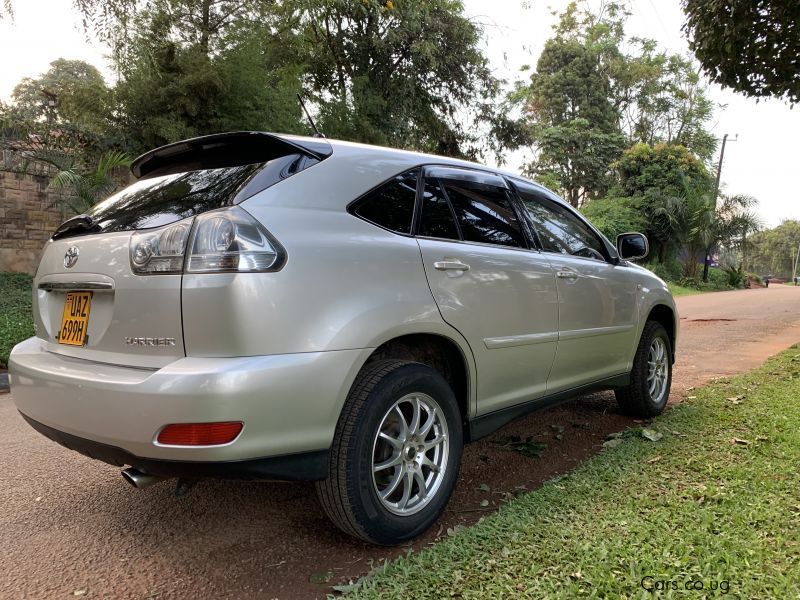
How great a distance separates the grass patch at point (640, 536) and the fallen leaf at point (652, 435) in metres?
0.15

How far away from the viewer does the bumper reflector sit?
1908 millimetres

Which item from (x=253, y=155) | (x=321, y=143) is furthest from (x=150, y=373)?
(x=321, y=143)

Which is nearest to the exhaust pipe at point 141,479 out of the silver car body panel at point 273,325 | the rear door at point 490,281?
the silver car body panel at point 273,325

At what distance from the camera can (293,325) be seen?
78.9 inches

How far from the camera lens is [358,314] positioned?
217 cm

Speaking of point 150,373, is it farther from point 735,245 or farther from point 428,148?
point 735,245

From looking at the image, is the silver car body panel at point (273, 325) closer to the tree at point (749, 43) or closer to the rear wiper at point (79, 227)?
the rear wiper at point (79, 227)

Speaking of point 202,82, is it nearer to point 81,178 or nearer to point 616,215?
point 81,178

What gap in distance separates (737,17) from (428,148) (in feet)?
37.6

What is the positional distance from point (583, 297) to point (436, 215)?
1262 millimetres

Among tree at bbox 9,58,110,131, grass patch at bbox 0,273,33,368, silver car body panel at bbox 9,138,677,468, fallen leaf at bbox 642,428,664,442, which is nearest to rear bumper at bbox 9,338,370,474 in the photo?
silver car body panel at bbox 9,138,677,468

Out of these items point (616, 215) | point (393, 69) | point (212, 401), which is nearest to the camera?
point (212, 401)

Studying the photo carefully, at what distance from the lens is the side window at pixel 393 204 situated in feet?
7.97

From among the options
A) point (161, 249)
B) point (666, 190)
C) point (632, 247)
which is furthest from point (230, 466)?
point (666, 190)
